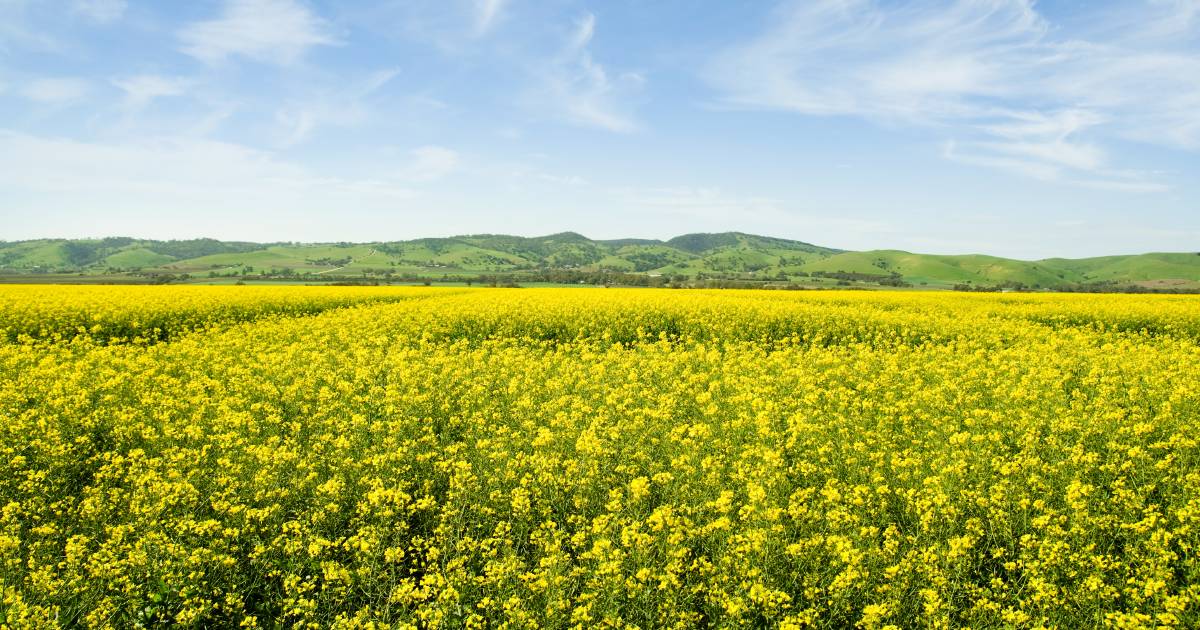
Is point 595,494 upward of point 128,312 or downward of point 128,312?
downward

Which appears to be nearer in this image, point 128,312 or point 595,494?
point 595,494

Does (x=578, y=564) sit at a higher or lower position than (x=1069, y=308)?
lower

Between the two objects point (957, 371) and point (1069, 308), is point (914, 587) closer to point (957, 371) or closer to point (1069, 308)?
point (957, 371)

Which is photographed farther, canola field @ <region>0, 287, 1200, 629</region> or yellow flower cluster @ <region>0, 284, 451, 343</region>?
yellow flower cluster @ <region>0, 284, 451, 343</region>

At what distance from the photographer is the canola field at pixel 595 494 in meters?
4.85

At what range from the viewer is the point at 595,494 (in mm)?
6855

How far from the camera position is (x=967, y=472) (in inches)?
276

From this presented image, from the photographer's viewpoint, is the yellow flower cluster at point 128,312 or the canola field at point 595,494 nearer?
the canola field at point 595,494

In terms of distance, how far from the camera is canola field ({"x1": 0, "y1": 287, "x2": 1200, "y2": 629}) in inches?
191

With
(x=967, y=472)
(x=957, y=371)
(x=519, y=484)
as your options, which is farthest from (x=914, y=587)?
(x=957, y=371)

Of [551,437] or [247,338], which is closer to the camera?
[551,437]

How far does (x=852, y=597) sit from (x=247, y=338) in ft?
58.8

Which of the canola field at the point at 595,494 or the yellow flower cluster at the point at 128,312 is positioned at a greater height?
the yellow flower cluster at the point at 128,312

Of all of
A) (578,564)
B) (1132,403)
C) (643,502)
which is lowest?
(578,564)
